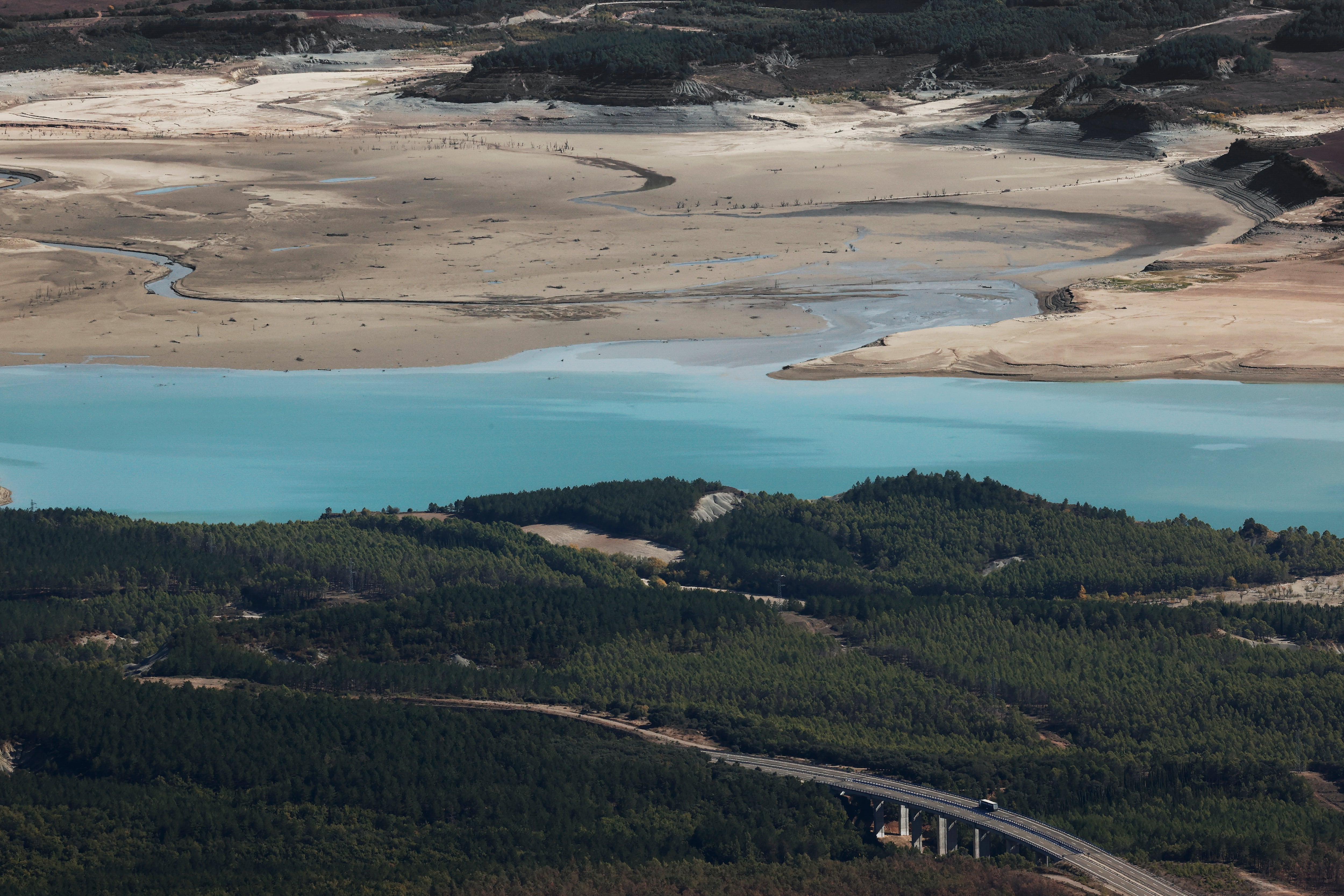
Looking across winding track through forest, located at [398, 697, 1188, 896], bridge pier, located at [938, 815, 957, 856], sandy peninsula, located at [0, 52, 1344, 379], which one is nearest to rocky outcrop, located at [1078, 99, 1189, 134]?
sandy peninsula, located at [0, 52, 1344, 379]

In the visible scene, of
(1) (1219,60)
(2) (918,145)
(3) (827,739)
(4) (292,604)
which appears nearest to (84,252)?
(4) (292,604)

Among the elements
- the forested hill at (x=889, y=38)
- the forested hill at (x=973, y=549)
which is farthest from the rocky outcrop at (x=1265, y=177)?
the forested hill at (x=889, y=38)

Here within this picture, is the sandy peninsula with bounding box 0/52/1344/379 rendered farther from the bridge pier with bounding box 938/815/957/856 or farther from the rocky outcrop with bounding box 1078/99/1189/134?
the bridge pier with bounding box 938/815/957/856

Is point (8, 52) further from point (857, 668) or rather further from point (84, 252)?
point (857, 668)

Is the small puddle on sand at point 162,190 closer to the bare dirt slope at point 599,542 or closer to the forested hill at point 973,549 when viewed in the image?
the bare dirt slope at point 599,542

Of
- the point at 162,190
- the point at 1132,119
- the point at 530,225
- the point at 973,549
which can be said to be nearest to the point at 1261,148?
the point at 1132,119

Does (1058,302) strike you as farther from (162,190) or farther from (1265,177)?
(162,190)
